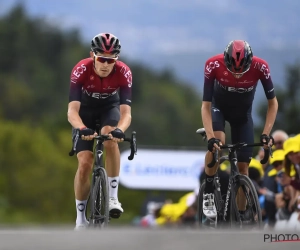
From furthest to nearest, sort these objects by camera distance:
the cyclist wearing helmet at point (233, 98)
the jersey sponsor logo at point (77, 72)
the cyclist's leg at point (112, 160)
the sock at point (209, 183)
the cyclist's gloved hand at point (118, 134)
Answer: the sock at point (209, 183), the jersey sponsor logo at point (77, 72), the cyclist wearing helmet at point (233, 98), the cyclist's leg at point (112, 160), the cyclist's gloved hand at point (118, 134)

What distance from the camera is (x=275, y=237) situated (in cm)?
577

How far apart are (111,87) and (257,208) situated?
209cm

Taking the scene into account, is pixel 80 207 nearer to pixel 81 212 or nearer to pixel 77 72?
pixel 81 212

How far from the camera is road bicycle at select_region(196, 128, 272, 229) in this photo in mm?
9516

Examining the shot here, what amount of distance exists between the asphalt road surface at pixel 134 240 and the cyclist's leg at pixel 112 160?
432 cm

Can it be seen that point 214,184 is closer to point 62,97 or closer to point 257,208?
point 257,208

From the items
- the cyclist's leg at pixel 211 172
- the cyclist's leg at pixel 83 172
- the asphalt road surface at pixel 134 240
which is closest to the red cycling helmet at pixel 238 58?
the cyclist's leg at pixel 211 172

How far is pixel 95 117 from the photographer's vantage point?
10305 mm

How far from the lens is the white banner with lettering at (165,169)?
20.1m

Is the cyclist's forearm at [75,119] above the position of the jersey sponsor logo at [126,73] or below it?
below

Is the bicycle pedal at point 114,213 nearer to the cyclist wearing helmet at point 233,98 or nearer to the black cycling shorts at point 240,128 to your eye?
the cyclist wearing helmet at point 233,98

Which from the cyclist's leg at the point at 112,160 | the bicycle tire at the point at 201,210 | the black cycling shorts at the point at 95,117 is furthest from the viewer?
the bicycle tire at the point at 201,210

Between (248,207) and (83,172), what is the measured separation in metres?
1.79

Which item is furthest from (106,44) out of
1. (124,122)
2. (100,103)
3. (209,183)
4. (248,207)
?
(248,207)
